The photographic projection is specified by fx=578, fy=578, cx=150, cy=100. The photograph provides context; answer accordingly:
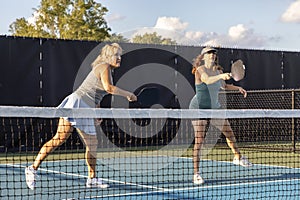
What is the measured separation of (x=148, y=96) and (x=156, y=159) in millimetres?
3185

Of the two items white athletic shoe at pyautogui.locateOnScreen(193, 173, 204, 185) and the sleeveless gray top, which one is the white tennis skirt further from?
white athletic shoe at pyautogui.locateOnScreen(193, 173, 204, 185)

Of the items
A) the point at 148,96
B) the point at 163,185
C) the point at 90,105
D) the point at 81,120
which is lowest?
the point at 163,185

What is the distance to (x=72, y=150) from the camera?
9352mm

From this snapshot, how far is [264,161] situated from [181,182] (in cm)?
261

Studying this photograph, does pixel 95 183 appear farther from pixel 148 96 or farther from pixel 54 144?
pixel 148 96

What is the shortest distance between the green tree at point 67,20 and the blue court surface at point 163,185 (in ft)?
42.4

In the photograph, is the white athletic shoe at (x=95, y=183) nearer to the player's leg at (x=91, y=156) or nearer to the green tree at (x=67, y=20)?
the player's leg at (x=91, y=156)

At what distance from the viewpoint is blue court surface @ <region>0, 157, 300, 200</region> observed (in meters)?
4.75

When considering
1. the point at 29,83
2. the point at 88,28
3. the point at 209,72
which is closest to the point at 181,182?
the point at 209,72

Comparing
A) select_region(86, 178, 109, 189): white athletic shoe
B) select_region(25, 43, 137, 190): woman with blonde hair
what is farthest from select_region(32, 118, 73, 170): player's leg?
select_region(86, 178, 109, 189): white athletic shoe

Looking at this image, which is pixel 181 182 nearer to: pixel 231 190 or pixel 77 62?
pixel 231 190

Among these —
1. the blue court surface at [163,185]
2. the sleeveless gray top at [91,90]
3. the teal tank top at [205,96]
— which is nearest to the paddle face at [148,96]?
the blue court surface at [163,185]

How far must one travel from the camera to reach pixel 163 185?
208 inches

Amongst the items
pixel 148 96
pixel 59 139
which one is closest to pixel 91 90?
pixel 59 139
